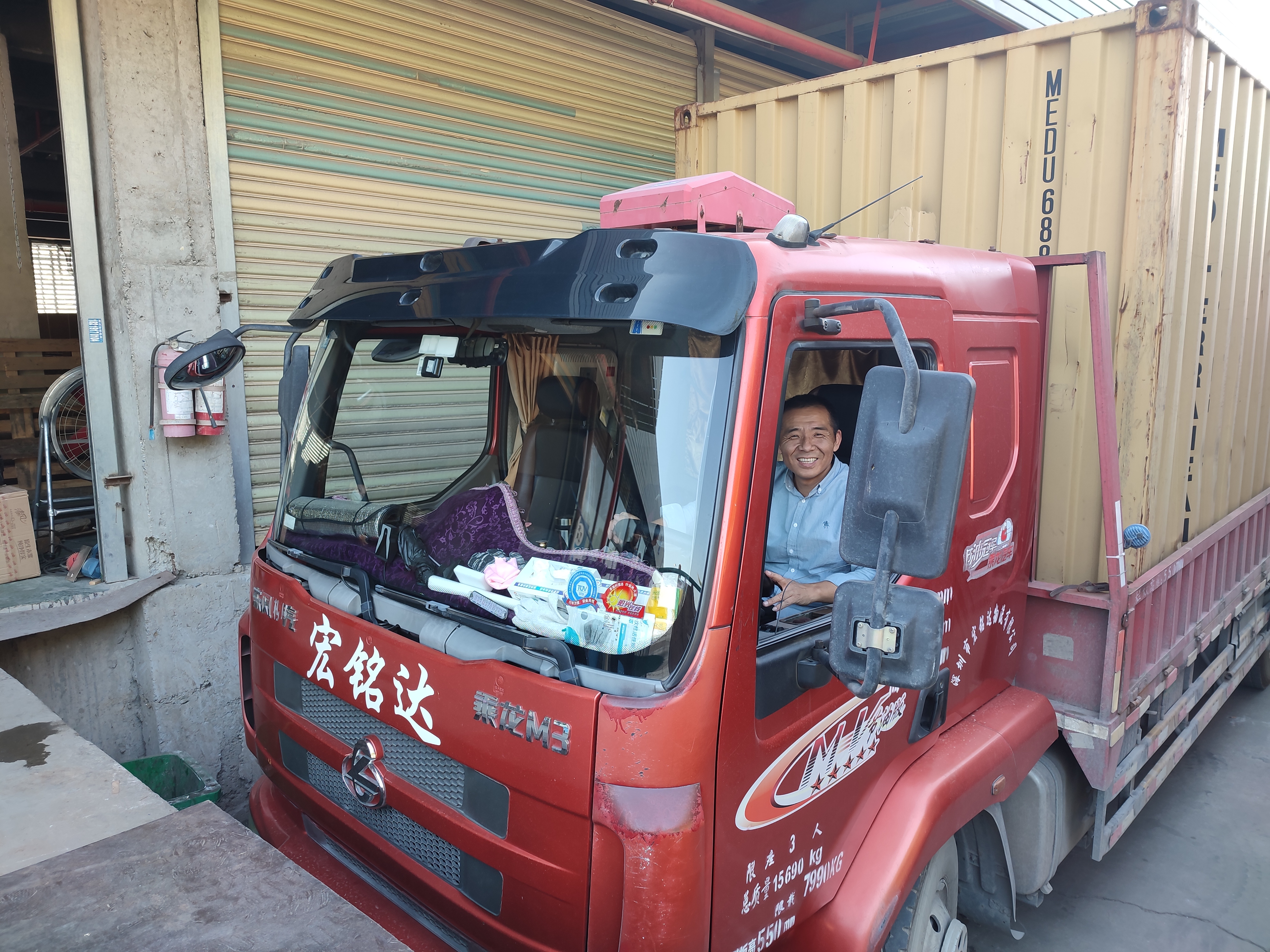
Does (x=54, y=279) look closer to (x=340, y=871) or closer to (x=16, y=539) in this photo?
(x=16, y=539)

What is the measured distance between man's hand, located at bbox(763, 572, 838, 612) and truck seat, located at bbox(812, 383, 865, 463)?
0.43 m

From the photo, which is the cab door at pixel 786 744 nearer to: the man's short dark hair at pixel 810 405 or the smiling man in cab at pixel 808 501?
the man's short dark hair at pixel 810 405

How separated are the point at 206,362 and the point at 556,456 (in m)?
2.27

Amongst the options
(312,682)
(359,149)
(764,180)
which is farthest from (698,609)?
(359,149)

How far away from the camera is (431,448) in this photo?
2.29 meters

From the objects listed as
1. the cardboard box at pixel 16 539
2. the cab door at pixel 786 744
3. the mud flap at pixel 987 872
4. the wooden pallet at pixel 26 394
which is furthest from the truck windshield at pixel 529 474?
the wooden pallet at pixel 26 394

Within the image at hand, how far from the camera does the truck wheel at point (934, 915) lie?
2.19 meters

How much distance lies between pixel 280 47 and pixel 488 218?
1491 millimetres

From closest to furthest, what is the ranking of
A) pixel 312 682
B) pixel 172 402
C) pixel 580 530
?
pixel 580 530
pixel 312 682
pixel 172 402

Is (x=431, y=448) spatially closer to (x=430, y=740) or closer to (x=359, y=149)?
(x=430, y=740)

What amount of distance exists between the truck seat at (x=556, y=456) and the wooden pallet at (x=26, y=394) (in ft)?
16.3

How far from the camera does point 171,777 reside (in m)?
3.88

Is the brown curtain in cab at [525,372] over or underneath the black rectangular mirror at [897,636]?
over

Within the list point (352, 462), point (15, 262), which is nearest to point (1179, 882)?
point (352, 462)
